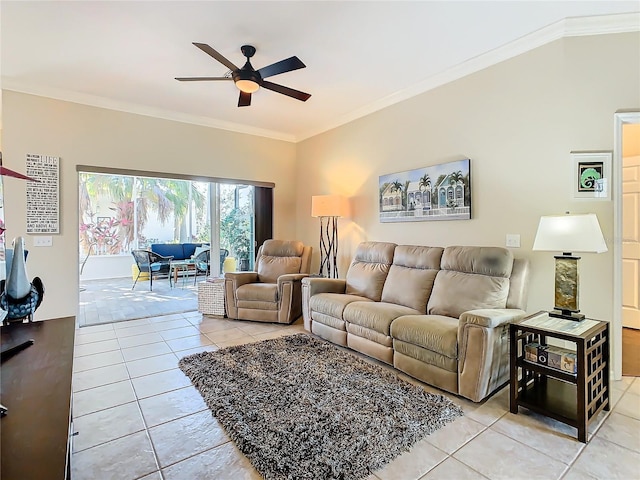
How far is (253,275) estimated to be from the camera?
4660mm

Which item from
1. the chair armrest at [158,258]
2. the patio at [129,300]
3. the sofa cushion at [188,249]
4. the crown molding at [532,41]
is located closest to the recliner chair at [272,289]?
the patio at [129,300]

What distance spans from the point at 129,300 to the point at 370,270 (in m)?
4.36

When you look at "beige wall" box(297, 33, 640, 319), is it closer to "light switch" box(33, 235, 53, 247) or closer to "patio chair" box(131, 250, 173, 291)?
"light switch" box(33, 235, 53, 247)

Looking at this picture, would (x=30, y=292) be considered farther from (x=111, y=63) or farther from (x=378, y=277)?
(x=378, y=277)

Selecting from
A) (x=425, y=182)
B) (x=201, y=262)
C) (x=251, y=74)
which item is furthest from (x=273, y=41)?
(x=201, y=262)

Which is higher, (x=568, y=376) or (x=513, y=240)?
(x=513, y=240)

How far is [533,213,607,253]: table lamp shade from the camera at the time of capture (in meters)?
2.14

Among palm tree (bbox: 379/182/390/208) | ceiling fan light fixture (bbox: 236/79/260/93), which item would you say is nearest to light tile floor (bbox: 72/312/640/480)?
palm tree (bbox: 379/182/390/208)

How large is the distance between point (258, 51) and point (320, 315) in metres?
2.61

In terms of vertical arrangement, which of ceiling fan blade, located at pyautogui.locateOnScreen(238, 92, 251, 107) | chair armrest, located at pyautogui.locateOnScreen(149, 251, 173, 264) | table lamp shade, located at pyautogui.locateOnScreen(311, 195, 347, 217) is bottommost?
chair armrest, located at pyautogui.locateOnScreen(149, 251, 173, 264)

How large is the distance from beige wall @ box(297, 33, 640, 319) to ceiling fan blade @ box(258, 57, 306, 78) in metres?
1.76

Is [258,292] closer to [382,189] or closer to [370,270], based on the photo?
[370,270]

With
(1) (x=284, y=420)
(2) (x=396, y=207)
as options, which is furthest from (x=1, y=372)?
(2) (x=396, y=207)

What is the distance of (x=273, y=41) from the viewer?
9.36 feet
